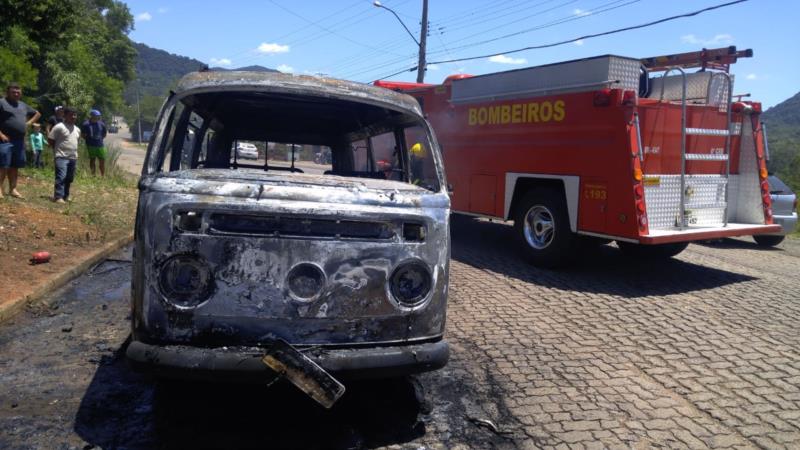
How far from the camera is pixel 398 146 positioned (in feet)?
16.8

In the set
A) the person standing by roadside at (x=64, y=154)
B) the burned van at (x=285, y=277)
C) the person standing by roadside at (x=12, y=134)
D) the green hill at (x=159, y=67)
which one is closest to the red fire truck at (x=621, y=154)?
the burned van at (x=285, y=277)

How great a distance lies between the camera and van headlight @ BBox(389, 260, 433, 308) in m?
3.24

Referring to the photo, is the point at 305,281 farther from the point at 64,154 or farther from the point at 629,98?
the point at 64,154

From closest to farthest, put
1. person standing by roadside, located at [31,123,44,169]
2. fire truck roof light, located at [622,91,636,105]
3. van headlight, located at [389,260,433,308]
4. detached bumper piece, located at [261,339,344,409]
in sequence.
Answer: detached bumper piece, located at [261,339,344,409] < van headlight, located at [389,260,433,308] < fire truck roof light, located at [622,91,636,105] < person standing by roadside, located at [31,123,44,169]

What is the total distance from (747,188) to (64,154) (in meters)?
10.4

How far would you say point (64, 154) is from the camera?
981 centimetres

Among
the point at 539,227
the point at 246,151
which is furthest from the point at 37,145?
the point at 539,227

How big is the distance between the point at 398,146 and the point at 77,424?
3128 millimetres

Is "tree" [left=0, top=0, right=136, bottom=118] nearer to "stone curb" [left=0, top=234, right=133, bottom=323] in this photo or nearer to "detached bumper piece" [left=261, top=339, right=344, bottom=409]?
"stone curb" [left=0, top=234, right=133, bottom=323]

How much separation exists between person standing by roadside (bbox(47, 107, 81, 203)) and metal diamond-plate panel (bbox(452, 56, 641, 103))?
262 inches

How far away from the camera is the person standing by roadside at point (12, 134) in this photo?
28.5ft

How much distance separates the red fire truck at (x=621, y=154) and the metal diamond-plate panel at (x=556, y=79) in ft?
0.05

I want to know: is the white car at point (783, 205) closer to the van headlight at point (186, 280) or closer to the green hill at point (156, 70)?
the van headlight at point (186, 280)

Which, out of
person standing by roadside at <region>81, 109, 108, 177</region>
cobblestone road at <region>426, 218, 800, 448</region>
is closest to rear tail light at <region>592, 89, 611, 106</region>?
cobblestone road at <region>426, 218, 800, 448</region>
